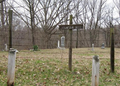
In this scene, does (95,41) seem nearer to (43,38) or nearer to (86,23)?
(86,23)

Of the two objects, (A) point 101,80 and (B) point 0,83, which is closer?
(B) point 0,83

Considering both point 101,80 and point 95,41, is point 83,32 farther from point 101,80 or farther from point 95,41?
point 101,80

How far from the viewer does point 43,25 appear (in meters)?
20.2

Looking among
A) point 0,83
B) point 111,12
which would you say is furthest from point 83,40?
point 0,83

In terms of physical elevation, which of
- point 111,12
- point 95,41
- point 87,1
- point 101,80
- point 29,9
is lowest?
point 101,80

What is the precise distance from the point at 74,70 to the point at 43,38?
44.4 feet

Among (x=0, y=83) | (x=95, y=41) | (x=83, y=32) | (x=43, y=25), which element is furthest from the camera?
(x=83, y=32)

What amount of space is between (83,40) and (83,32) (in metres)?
2.67

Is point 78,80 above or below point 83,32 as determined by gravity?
below

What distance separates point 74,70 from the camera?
5301 mm

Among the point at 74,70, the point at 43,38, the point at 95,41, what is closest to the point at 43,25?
the point at 43,38

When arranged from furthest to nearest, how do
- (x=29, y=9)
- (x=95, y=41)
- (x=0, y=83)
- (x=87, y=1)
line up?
(x=87, y=1) < (x=95, y=41) < (x=29, y=9) < (x=0, y=83)

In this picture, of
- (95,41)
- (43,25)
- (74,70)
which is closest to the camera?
(74,70)

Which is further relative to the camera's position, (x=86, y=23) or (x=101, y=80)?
(x=86, y=23)
